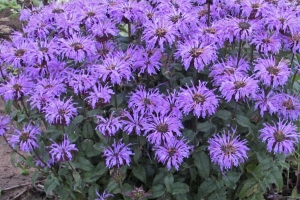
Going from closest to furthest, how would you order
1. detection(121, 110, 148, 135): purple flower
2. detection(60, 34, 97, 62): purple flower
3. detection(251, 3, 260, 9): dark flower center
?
detection(121, 110, 148, 135): purple flower → detection(60, 34, 97, 62): purple flower → detection(251, 3, 260, 9): dark flower center

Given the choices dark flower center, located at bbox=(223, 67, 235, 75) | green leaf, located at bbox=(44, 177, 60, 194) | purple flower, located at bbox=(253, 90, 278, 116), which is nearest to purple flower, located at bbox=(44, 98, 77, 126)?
green leaf, located at bbox=(44, 177, 60, 194)

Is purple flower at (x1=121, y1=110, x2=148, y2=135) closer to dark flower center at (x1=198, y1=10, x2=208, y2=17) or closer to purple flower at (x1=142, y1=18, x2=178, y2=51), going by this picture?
purple flower at (x1=142, y1=18, x2=178, y2=51)

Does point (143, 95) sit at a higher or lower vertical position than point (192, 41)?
lower

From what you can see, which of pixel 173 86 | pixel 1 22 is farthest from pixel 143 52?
pixel 1 22

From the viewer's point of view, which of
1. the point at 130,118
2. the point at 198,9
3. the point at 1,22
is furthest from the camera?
the point at 1,22

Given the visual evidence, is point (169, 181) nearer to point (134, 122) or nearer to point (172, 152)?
point (172, 152)

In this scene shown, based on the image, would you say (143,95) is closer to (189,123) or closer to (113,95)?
(113,95)
